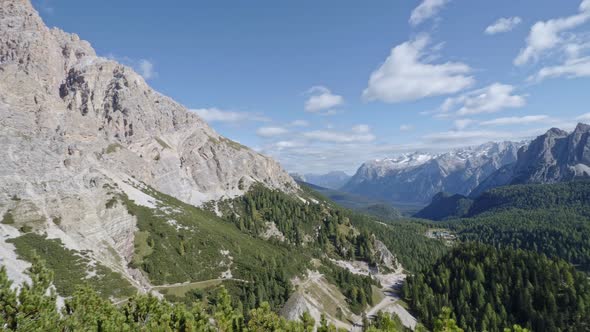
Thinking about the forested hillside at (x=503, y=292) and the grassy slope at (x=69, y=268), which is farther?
the forested hillside at (x=503, y=292)

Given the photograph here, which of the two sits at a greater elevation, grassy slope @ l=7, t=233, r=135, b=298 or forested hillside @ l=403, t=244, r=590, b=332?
grassy slope @ l=7, t=233, r=135, b=298

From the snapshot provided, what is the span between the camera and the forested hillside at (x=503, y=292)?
4781 inches

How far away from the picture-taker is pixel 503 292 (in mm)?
140250

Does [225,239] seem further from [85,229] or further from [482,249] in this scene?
[482,249]

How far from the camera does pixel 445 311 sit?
19.2 m

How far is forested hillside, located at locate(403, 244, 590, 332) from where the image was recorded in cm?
12144

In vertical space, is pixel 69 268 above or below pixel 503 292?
above

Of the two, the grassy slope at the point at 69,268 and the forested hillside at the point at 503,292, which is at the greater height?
the grassy slope at the point at 69,268

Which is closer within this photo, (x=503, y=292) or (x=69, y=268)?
(x=69, y=268)

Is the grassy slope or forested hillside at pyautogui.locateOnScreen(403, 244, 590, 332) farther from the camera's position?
forested hillside at pyautogui.locateOnScreen(403, 244, 590, 332)

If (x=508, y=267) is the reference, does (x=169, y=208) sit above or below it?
above

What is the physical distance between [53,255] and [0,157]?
2198 inches

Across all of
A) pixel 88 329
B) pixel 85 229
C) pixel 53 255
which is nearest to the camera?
pixel 88 329

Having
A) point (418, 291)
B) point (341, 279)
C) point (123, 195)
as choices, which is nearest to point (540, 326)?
point (418, 291)
